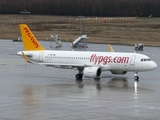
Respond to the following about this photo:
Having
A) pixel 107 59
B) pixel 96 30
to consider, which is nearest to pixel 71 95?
pixel 107 59

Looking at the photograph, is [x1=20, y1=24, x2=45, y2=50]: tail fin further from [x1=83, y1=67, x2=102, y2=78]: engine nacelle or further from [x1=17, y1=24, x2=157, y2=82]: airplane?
[x1=83, y1=67, x2=102, y2=78]: engine nacelle

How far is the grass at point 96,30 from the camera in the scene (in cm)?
12726

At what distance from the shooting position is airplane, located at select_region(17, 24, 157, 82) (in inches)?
2537

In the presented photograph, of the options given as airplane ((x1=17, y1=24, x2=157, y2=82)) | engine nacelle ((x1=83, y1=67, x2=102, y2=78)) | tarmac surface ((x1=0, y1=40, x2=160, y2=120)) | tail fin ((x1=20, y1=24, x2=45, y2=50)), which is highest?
tail fin ((x1=20, y1=24, x2=45, y2=50))

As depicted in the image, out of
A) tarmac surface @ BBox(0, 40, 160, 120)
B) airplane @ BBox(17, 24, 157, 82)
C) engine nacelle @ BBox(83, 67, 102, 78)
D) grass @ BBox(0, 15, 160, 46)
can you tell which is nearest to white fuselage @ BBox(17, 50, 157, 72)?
airplane @ BBox(17, 24, 157, 82)

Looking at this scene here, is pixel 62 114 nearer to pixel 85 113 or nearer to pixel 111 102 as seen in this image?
pixel 85 113

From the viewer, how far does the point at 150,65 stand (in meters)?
64.2

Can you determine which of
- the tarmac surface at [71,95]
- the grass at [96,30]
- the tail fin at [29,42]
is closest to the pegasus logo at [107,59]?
the tarmac surface at [71,95]

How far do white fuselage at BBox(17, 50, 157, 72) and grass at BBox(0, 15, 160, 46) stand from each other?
51458 millimetres

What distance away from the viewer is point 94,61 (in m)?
66.2

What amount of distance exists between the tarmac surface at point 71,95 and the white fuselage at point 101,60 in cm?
161

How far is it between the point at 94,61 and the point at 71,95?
13699mm

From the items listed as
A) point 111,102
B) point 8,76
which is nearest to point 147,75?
point 8,76

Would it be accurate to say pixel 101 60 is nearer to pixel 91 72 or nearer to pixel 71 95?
pixel 91 72
